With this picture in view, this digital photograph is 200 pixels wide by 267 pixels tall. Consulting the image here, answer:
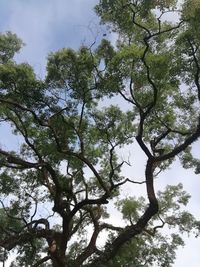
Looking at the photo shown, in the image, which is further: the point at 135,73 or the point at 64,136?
the point at 64,136

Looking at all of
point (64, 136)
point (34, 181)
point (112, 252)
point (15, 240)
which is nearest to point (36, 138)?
point (64, 136)

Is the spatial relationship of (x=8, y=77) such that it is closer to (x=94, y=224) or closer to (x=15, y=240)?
(x=15, y=240)

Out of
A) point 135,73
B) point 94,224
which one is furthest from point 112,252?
point 135,73

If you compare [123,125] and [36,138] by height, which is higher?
[123,125]

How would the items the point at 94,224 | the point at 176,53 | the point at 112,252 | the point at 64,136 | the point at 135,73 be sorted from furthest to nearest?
the point at 94,224
the point at 64,136
the point at 112,252
the point at 135,73
the point at 176,53

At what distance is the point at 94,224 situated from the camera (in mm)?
15562

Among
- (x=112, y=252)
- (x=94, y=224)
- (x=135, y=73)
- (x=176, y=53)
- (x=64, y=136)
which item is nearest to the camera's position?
(x=176, y=53)

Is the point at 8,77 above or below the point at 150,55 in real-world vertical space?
below

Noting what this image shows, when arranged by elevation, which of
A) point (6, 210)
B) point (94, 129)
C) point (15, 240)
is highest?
point (94, 129)

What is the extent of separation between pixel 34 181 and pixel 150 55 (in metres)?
6.63

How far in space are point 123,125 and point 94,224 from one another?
4071mm

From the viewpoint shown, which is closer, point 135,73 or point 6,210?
point 135,73

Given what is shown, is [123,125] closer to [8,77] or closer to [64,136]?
[64,136]

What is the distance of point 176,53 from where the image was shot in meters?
11.1
